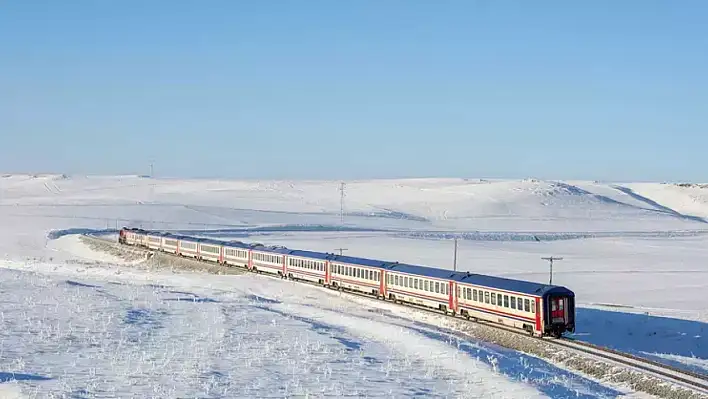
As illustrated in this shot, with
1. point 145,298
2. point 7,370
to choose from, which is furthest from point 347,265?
point 7,370

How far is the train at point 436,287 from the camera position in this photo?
1270 inches

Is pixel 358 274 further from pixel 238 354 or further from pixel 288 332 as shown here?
pixel 238 354

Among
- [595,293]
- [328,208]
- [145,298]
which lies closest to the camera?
[145,298]

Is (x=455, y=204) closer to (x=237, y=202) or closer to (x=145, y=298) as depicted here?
(x=237, y=202)

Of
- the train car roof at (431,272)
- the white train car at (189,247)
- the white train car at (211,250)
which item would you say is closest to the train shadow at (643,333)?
the train car roof at (431,272)

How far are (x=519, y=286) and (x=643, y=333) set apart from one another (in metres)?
10.6

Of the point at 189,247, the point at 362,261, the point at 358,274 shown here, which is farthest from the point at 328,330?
the point at 189,247

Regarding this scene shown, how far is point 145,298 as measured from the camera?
40.2 metres

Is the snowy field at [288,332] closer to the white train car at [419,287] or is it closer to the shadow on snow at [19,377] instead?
the shadow on snow at [19,377]

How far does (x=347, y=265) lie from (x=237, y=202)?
451 ft

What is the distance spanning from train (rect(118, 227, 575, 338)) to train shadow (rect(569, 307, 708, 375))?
5.46m

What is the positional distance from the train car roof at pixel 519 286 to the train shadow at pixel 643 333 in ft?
18.2

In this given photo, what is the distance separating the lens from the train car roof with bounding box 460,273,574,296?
3234 cm

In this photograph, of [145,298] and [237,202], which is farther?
[237,202]
